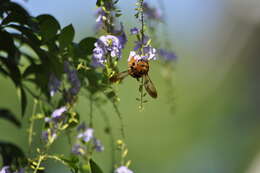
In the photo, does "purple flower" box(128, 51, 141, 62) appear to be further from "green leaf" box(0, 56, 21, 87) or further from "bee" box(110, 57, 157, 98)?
"green leaf" box(0, 56, 21, 87)

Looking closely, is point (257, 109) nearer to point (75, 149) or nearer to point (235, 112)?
point (235, 112)

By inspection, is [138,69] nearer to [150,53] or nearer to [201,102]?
Result: [150,53]

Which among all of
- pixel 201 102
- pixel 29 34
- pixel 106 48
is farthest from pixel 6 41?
pixel 201 102

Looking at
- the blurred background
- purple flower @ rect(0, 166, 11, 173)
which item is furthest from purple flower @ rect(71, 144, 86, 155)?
the blurred background

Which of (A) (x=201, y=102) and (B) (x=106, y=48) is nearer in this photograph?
(B) (x=106, y=48)

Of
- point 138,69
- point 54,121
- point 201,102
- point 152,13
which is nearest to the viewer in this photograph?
point 138,69

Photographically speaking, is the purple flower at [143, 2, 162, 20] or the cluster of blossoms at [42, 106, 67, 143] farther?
the purple flower at [143, 2, 162, 20]

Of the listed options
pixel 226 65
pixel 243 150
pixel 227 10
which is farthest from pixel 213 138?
pixel 227 10
